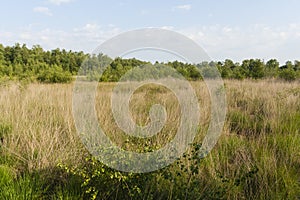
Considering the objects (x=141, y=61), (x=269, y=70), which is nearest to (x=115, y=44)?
(x=141, y=61)

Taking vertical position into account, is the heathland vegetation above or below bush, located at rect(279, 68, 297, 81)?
below

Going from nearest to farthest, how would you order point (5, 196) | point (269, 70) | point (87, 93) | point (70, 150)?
1. point (5, 196)
2. point (70, 150)
3. point (87, 93)
4. point (269, 70)

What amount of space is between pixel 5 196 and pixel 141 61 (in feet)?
5.30

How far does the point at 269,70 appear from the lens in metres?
17.3

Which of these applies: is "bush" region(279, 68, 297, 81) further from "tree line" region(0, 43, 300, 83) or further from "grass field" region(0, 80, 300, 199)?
"grass field" region(0, 80, 300, 199)

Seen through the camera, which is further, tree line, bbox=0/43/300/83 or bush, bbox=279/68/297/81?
bush, bbox=279/68/297/81

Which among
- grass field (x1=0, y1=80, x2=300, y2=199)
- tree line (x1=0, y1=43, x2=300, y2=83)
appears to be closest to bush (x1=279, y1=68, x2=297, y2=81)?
tree line (x1=0, y1=43, x2=300, y2=83)

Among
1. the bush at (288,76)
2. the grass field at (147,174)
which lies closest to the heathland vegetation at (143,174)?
the grass field at (147,174)

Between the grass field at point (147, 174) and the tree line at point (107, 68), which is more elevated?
the tree line at point (107, 68)

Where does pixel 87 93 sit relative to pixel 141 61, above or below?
below

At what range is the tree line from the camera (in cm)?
218

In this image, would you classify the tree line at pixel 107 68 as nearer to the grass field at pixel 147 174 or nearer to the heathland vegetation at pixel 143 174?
the heathland vegetation at pixel 143 174

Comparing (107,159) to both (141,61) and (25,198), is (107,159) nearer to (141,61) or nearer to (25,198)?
(25,198)

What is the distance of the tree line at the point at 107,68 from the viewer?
218 centimetres
